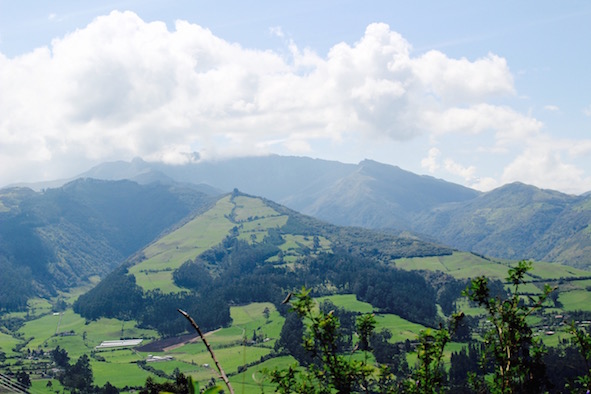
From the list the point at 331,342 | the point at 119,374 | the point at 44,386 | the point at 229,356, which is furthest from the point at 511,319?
the point at 229,356

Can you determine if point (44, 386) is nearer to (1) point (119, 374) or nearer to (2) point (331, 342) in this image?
(1) point (119, 374)

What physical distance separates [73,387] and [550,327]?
171 metres

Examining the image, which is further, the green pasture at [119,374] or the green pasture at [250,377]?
the green pasture at [119,374]

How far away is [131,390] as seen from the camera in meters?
144

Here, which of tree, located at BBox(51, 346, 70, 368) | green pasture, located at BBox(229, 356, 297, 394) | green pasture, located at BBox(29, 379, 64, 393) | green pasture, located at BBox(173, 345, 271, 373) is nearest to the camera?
green pasture, located at BBox(229, 356, 297, 394)

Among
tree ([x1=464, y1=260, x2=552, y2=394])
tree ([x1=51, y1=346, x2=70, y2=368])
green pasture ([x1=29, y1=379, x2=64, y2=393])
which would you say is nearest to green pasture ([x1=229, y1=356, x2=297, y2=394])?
green pasture ([x1=29, y1=379, x2=64, y2=393])

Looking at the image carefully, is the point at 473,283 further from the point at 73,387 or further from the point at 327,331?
the point at 73,387

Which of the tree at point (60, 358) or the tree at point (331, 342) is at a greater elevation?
the tree at point (331, 342)

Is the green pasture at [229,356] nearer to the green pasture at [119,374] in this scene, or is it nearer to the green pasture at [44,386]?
the green pasture at [119,374]

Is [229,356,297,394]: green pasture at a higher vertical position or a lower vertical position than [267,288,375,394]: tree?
lower

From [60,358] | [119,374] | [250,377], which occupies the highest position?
[250,377]

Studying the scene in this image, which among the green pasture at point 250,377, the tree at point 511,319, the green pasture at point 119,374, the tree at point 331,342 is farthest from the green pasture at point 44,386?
the tree at point 511,319

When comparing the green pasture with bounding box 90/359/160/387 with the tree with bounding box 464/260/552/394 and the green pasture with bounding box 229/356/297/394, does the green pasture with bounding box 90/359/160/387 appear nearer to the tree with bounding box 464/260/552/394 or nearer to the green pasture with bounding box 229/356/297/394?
the green pasture with bounding box 229/356/297/394

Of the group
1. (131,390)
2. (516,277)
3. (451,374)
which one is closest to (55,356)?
(131,390)
